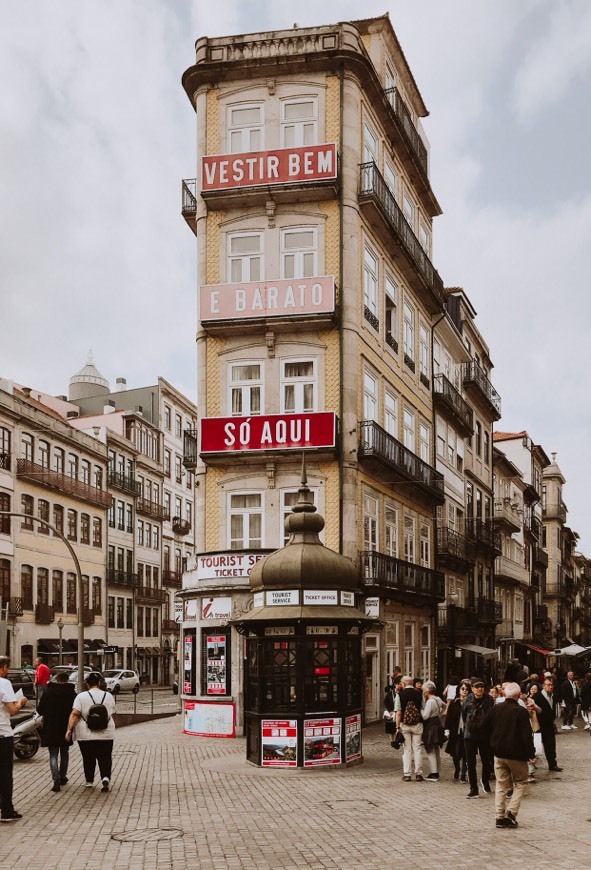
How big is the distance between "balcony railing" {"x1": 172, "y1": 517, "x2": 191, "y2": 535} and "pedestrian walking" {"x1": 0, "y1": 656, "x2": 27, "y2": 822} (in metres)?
63.6

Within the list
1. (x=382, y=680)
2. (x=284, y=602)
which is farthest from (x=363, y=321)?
(x=284, y=602)

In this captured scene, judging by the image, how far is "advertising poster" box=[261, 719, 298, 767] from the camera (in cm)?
1864

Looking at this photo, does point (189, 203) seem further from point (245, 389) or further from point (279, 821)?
point (279, 821)

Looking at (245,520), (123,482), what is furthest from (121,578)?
(245,520)

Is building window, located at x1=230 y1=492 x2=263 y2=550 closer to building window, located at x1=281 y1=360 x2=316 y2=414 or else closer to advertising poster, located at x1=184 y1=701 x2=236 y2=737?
building window, located at x1=281 y1=360 x2=316 y2=414

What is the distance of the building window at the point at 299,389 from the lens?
30.5 meters

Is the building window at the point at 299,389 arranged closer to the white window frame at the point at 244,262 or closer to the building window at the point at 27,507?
the white window frame at the point at 244,262

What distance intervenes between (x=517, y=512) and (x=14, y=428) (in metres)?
30.0

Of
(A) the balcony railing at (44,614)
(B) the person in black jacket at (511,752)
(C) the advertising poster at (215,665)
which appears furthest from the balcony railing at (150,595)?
(B) the person in black jacket at (511,752)

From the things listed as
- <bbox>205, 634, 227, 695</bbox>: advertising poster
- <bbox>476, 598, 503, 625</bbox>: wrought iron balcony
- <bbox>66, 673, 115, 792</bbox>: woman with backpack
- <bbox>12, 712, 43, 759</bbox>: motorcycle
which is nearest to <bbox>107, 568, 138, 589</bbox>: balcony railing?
<bbox>476, 598, 503, 625</bbox>: wrought iron balcony

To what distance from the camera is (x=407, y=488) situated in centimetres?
3625

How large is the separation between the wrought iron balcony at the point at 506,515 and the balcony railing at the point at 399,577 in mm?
17995

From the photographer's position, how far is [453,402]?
45062mm

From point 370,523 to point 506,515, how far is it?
94.1 ft
